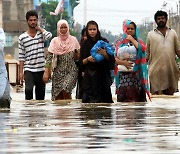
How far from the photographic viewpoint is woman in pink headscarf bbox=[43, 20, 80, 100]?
17.3 meters

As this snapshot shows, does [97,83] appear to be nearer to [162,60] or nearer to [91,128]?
[162,60]

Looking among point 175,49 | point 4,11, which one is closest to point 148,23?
point 4,11

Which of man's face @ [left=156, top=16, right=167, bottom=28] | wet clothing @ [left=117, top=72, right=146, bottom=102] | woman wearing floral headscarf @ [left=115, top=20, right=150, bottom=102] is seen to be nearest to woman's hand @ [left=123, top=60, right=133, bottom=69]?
woman wearing floral headscarf @ [left=115, top=20, right=150, bottom=102]

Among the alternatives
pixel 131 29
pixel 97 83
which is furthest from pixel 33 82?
pixel 131 29

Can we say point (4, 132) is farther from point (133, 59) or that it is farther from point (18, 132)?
point (133, 59)

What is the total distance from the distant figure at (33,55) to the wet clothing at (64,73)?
216 mm

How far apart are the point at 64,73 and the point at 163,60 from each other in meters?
2.25

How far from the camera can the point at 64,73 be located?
57.2ft

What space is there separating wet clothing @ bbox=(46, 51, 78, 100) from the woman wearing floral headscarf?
104cm

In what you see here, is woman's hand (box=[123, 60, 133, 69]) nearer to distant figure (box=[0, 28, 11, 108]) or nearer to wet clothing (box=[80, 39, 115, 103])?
wet clothing (box=[80, 39, 115, 103])

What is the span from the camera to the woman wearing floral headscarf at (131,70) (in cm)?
1645

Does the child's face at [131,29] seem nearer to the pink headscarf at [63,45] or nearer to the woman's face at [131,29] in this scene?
the woman's face at [131,29]

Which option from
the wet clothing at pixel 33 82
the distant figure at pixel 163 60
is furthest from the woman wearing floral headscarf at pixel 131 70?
the distant figure at pixel 163 60

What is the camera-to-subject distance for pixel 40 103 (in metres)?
16.1
